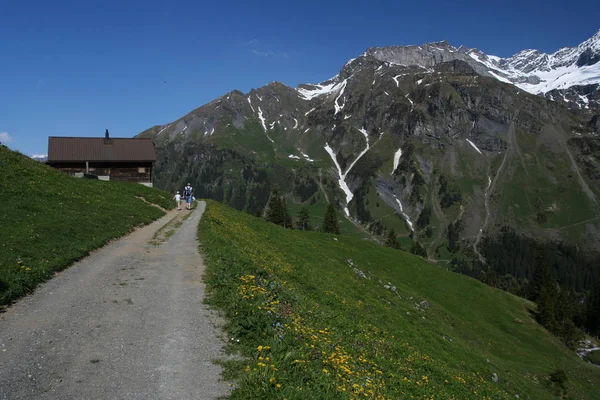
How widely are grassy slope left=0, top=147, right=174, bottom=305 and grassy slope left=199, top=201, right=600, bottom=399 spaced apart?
709 centimetres

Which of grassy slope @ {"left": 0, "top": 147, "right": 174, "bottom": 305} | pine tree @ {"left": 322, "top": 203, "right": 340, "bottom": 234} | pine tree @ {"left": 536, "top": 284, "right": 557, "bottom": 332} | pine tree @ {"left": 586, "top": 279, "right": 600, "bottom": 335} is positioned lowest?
pine tree @ {"left": 586, "top": 279, "right": 600, "bottom": 335}

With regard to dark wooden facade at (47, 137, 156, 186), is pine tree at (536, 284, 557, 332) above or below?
below

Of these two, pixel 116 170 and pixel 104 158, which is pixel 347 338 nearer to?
pixel 116 170

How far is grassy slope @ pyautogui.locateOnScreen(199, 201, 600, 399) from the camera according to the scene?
1134 cm

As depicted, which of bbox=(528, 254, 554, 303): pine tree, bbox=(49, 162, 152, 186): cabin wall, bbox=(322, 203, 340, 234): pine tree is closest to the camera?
bbox=(49, 162, 152, 186): cabin wall

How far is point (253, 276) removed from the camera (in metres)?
19.2

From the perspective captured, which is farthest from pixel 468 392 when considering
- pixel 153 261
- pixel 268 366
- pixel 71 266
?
pixel 71 266

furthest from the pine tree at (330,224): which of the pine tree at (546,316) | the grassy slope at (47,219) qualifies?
the grassy slope at (47,219)

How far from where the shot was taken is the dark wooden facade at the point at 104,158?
222 ft

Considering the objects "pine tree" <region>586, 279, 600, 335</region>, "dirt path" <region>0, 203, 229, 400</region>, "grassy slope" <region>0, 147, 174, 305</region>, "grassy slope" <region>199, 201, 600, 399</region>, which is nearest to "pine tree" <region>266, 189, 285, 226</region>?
"grassy slope" <region>199, 201, 600, 399</region>

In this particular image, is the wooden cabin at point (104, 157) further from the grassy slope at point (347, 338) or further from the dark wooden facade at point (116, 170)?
the grassy slope at point (347, 338)

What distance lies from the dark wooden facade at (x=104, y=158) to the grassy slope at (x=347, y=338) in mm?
Answer: 31866

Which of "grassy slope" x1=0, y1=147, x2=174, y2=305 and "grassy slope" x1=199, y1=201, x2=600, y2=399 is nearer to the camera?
"grassy slope" x1=199, y1=201, x2=600, y2=399

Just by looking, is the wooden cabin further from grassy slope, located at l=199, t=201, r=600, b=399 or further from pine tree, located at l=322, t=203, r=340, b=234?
pine tree, located at l=322, t=203, r=340, b=234
